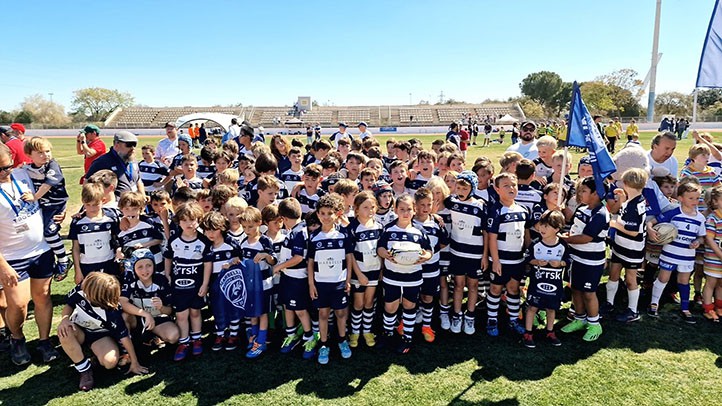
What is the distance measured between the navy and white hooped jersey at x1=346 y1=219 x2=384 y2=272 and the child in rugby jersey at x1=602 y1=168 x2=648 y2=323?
2.60 meters

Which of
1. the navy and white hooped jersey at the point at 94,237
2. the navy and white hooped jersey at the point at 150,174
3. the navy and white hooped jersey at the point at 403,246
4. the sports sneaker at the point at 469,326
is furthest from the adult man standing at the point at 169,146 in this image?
the sports sneaker at the point at 469,326

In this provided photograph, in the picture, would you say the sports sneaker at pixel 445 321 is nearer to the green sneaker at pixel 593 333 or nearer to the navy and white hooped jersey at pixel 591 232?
the green sneaker at pixel 593 333

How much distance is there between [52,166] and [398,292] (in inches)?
184

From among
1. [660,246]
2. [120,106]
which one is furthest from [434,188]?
[120,106]

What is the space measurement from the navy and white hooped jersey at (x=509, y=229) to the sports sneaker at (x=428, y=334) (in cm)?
106

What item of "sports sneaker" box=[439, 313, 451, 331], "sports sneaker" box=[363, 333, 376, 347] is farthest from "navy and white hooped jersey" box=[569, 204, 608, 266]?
"sports sneaker" box=[363, 333, 376, 347]

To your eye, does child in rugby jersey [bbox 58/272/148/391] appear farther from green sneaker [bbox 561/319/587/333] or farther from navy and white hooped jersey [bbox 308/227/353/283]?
green sneaker [bbox 561/319/587/333]

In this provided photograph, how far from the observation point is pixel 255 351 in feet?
13.6

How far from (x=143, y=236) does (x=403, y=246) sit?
2710mm

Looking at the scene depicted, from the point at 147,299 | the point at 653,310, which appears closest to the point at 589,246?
the point at 653,310

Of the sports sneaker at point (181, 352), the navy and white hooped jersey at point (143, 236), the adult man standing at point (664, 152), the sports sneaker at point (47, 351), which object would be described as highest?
the adult man standing at point (664, 152)

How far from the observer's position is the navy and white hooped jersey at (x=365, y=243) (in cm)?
411

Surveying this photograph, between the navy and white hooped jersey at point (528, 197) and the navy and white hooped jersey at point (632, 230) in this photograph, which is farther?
the navy and white hooped jersey at point (528, 197)

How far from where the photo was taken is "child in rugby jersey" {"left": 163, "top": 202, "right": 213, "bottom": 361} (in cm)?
409
